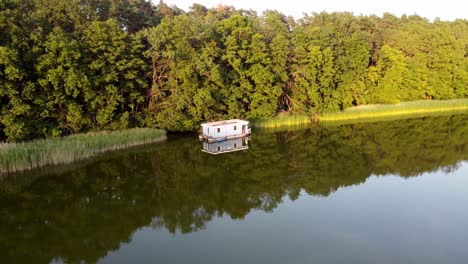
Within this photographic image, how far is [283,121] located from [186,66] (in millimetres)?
10500

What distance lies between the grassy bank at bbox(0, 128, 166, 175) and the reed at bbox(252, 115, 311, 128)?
9386 mm

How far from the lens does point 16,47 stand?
22734 millimetres

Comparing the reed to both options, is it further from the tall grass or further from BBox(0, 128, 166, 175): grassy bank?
BBox(0, 128, 166, 175): grassy bank

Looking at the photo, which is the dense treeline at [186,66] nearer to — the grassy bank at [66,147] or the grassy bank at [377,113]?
the grassy bank at [377,113]

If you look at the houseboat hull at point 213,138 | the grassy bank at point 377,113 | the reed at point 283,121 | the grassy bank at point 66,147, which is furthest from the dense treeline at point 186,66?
the houseboat hull at point 213,138

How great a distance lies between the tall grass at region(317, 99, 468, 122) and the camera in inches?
1521

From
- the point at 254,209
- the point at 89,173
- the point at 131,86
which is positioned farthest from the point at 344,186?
the point at 131,86

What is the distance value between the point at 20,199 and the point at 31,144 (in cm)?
561

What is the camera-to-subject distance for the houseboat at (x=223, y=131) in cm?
2747

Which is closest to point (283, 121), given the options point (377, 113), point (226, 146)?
point (226, 146)

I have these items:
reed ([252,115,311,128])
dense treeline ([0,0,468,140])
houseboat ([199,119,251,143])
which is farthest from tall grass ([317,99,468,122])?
houseboat ([199,119,251,143])

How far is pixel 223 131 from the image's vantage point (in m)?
28.0

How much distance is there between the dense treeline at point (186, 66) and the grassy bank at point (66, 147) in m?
1.20

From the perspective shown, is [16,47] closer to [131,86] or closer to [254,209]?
[131,86]
